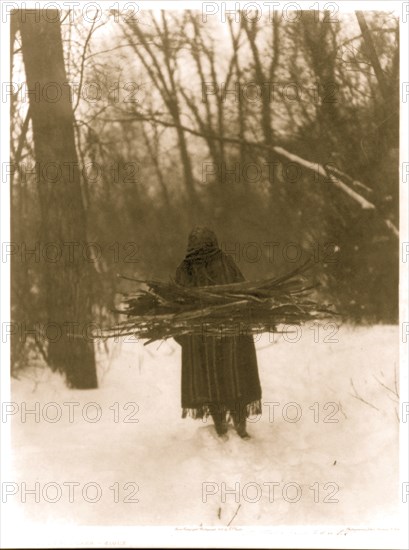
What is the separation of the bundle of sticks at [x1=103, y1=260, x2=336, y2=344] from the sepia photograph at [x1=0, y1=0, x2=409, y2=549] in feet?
0.05

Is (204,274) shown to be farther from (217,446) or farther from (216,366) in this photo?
(217,446)

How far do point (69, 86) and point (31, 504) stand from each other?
274 centimetres

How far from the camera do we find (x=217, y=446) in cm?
417

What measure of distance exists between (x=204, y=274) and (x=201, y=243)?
21cm

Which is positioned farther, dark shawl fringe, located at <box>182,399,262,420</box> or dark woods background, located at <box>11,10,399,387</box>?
dark woods background, located at <box>11,10,399,387</box>

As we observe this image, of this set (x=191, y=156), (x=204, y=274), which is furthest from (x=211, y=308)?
(x=191, y=156)

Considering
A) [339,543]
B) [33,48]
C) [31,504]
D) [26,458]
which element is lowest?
[339,543]

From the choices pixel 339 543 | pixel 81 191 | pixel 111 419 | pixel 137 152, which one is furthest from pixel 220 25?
pixel 339 543

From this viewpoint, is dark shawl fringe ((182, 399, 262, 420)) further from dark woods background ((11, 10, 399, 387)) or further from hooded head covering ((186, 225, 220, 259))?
hooded head covering ((186, 225, 220, 259))

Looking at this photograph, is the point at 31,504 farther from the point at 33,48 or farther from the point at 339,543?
the point at 33,48

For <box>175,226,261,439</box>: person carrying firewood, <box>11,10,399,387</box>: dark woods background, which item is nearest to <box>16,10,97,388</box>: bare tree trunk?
<box>11,10,399,387</box>: dark woods background

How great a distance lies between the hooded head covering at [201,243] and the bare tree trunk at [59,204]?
0.70m

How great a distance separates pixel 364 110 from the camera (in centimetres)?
442

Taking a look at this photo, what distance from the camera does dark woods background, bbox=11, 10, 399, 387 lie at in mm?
4305
